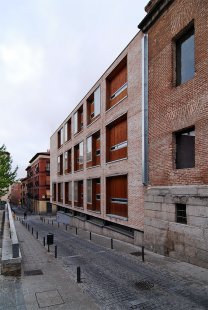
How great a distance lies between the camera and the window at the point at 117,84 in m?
24.4

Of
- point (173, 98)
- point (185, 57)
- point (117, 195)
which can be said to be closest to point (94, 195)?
point (117, 195)

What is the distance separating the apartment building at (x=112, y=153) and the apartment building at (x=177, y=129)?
5.41ft

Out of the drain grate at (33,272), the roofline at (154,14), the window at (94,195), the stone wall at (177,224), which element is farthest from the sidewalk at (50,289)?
the roofline at (154,14)

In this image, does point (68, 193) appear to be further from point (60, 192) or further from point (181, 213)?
point (181, 213)

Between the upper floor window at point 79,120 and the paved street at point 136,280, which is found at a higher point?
the upper floor window at point 79,120

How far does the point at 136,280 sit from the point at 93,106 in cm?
2348

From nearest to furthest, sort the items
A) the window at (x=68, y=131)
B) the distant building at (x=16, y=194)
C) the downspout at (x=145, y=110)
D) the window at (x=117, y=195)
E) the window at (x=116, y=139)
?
the downspout at (x=145, y=110)
the window at (x=117, y=195)
the window at (x=116, y=139)
the window at (x=68, y=131)
the distant building at (x=16, y=194)

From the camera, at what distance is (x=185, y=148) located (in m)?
16.5

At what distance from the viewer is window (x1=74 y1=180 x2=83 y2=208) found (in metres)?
37.1

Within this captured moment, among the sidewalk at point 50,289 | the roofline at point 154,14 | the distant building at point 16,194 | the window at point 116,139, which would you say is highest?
the roofline at point 154,14

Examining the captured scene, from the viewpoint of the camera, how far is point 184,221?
623 inches

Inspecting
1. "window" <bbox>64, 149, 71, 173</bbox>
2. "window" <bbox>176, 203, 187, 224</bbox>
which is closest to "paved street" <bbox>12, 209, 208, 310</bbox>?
"window" <bbox>176, 203, 187, 224</bbox>

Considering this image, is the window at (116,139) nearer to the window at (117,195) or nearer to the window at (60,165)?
the window at (117,195)

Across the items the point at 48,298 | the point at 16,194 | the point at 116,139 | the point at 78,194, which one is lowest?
the point at 16,194
